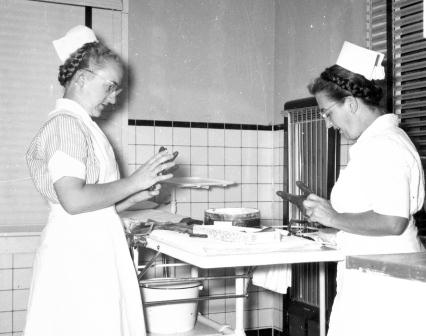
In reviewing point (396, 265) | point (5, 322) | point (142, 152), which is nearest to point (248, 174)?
point (142, 152)

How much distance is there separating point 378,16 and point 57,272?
2.16 metres

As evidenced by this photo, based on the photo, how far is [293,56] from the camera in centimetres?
441

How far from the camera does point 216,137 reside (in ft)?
14.6

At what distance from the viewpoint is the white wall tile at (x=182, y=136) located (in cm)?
433

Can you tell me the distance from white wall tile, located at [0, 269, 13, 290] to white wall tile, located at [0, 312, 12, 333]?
0.54 ft

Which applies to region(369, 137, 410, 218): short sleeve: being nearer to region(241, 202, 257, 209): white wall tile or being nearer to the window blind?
the window blind

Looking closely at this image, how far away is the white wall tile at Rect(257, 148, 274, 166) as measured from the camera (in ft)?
15.2

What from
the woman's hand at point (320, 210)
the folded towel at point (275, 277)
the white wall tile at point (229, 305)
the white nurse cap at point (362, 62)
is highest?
the white nurse cap at point (362, 62)

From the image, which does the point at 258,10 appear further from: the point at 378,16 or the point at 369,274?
the point at 369,274

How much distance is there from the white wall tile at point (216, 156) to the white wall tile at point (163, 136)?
31 cm

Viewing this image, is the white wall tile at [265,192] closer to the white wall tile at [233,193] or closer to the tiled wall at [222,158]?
the tiled wall at [222,158]

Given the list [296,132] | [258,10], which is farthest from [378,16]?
[258,10]

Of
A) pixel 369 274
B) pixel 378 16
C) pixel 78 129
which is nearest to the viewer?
pixel 369 274

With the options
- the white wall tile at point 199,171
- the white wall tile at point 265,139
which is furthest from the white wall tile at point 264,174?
the white wall tile at point 199,171
